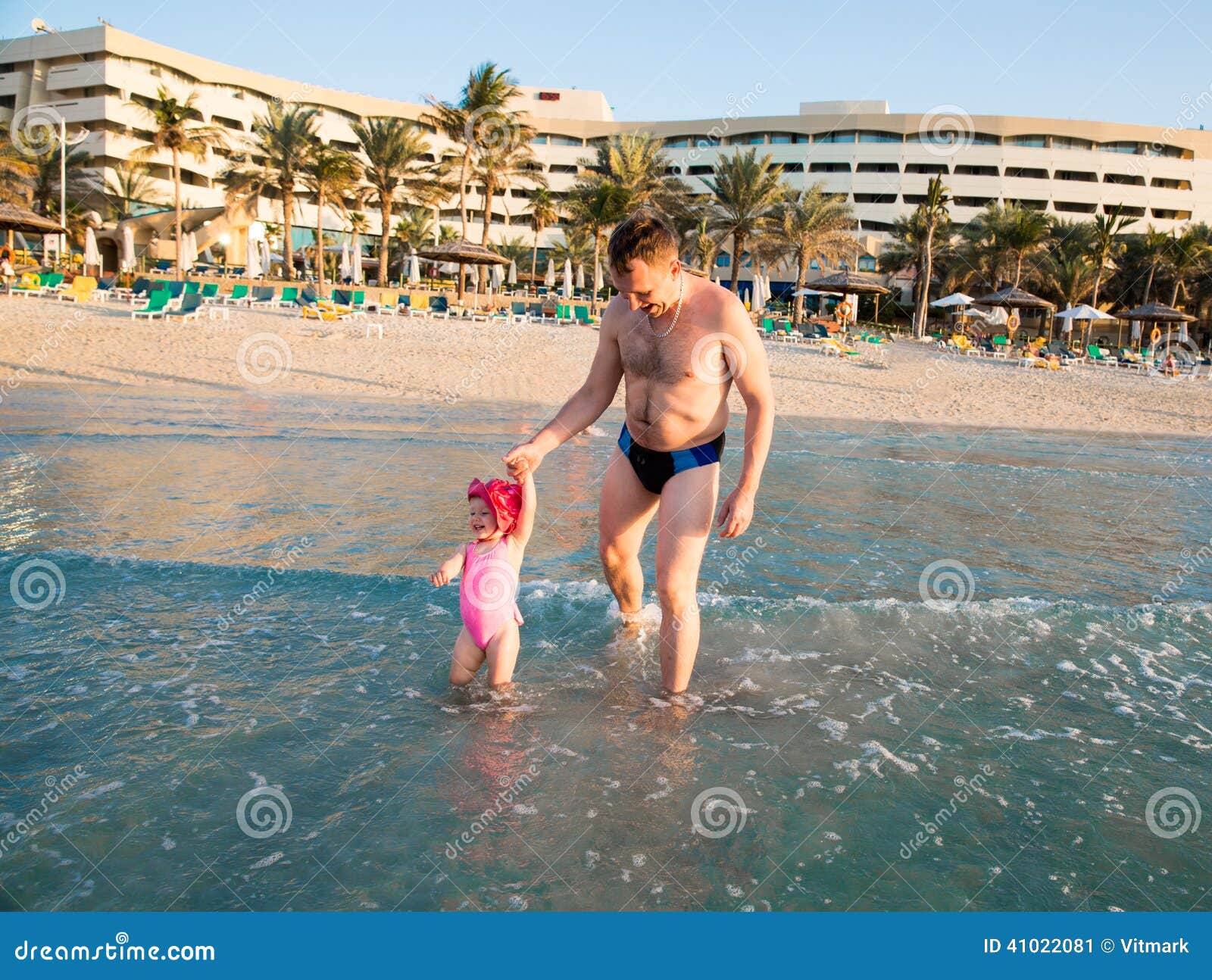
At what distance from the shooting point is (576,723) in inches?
128

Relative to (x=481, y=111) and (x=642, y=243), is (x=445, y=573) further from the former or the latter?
(x=481, y=111)

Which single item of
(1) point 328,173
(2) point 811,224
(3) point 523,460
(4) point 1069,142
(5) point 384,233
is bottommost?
(3) point 523,460

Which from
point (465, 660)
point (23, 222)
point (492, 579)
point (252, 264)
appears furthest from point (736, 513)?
point (252, 264)

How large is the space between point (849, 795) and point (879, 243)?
6416 centimetres

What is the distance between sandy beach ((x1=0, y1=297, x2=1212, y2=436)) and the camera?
1552 centimetres

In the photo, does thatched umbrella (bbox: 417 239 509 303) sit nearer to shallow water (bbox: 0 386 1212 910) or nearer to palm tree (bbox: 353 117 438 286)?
palm tree (bbox: 353 117 438 286)

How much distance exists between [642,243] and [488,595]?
4.70ft

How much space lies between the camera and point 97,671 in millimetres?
3453

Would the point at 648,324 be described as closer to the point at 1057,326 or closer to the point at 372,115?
the point at 1057,326

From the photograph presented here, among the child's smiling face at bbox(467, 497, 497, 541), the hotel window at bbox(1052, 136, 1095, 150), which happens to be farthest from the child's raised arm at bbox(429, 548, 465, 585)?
the hotel window at bbox(1052, 136, 1095, 150)

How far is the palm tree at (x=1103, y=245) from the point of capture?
46.7m

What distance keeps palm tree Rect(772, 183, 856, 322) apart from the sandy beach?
21.5 meters

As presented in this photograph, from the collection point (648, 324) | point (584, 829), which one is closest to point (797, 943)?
point (584, 829)

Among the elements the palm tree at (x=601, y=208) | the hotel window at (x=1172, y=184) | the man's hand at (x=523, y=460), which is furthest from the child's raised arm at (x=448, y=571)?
the hotel window at (x=1172, y=184)
